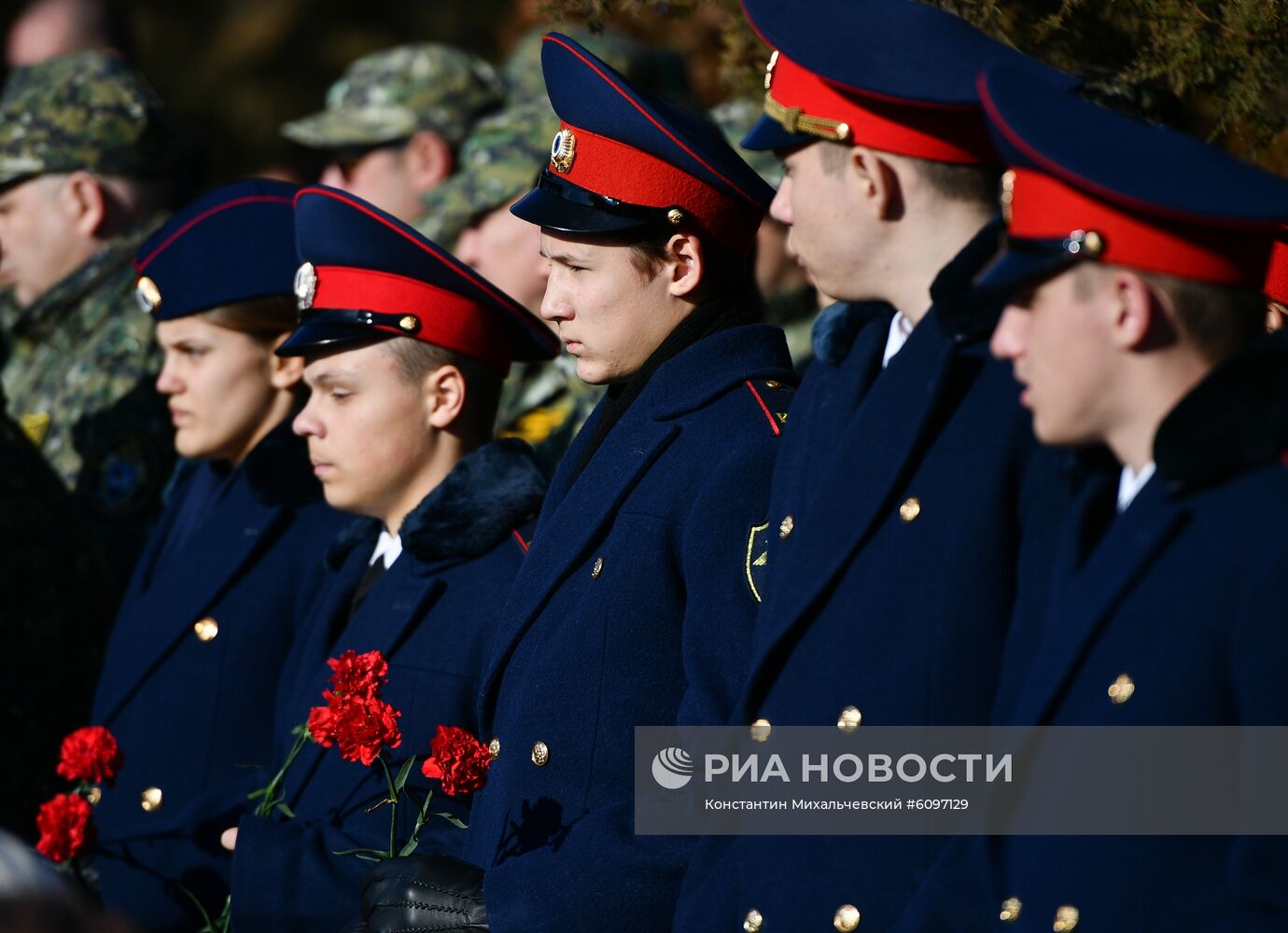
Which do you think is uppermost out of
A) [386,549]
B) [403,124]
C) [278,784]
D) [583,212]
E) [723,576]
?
[583,212]

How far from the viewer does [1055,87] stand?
105 inches

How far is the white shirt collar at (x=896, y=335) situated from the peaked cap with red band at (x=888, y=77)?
25 cm

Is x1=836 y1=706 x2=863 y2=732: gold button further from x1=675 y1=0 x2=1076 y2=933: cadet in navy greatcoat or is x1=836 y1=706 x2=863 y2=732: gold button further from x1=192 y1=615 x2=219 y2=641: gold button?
x1=192 y1=615 x2=219 y2=641: gold button

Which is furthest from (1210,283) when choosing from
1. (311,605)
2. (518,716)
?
(311,605)

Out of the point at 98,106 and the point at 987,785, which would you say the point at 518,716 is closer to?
the point at 987,785

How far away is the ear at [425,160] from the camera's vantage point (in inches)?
303

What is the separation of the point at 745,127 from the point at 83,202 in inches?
97.4

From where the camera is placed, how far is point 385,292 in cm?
419

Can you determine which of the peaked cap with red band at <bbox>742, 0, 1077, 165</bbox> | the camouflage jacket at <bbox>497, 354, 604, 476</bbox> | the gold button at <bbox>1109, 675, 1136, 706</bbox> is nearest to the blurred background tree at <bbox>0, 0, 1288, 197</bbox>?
the peaked cap with red band at <bbox>742, 0, 1077, 165</bbox>

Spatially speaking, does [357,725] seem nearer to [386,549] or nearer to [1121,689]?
[386,549]

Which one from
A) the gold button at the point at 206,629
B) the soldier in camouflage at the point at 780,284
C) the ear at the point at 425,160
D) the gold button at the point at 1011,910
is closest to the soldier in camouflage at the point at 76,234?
the ear at the point at 425,160

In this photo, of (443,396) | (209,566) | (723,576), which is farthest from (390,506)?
(723,576)

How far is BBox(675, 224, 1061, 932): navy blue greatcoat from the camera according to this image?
104 inches

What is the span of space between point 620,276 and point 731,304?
0.79ft
